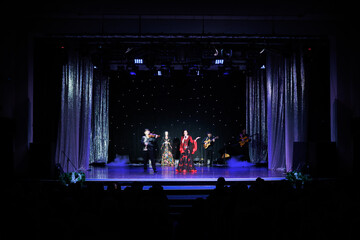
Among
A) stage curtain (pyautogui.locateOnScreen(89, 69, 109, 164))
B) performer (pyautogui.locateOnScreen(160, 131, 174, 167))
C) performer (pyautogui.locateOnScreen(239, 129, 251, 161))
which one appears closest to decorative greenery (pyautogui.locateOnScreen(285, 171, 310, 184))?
performer (pyautogui.locateOnScreen(239, 129, 251, 161))

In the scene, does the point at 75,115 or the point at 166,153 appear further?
the point at 166,153

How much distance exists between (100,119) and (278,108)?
8376 mm

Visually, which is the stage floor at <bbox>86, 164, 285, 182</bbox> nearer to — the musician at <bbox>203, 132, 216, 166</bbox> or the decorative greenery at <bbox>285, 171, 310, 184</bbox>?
the decorative greenery at <bbox>285, 171, 310, 184</bbox>

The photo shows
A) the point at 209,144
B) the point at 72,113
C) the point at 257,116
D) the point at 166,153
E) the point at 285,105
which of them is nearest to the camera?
the point at 72,113

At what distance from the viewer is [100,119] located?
50.9ft

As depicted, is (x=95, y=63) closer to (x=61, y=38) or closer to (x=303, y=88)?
(x=61, y=38)

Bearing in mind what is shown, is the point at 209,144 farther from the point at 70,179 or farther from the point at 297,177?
the point at 70,179

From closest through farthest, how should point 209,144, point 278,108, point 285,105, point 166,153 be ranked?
point 285,105
point 278,108
point 209,144
point 166,153

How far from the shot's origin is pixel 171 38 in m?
10.4

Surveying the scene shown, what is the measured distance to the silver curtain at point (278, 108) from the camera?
11477mm

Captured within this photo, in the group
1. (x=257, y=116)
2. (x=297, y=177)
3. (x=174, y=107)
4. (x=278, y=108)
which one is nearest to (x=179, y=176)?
(x=297, y=177)

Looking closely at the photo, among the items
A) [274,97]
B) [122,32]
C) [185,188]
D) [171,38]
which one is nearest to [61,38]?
[122,32]

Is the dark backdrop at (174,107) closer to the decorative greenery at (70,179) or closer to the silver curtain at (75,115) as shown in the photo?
the silver curtain at (75,115)

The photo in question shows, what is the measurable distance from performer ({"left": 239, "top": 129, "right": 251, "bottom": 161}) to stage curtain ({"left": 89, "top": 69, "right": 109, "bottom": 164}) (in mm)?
6653
